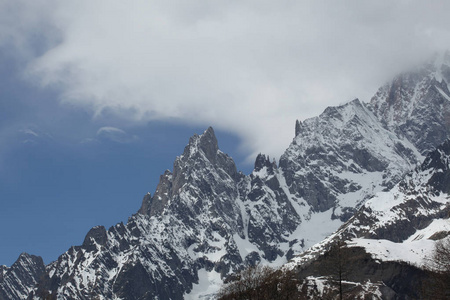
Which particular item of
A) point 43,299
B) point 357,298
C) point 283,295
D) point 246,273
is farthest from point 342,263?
point 357,298

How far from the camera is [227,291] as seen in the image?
414ft

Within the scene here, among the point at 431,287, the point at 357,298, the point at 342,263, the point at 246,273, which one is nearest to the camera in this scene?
the point at 431,287

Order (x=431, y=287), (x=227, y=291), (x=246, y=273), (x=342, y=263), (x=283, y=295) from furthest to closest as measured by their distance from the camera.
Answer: (x=227, y=291) → (x=246, y=273) → (x=283, y=295) → (x=342, y=263) → (x=431, y=287)

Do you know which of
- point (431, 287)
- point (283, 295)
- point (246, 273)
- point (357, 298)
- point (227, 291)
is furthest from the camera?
point (357, 298)

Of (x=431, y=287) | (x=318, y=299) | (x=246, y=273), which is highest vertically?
(x=246, y=273)

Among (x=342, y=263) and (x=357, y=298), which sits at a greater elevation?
(x=357, y=298)

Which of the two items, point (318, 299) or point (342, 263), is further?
point (318, 299)

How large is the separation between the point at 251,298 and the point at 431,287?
34.2 metres

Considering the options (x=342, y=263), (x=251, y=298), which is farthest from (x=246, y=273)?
(x=342, y=263)

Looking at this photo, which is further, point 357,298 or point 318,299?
point 357,298

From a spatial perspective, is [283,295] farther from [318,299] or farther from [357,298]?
[357,298]

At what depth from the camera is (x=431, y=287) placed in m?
83.6

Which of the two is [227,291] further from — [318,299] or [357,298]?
[357,298]

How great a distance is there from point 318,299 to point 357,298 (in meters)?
85.0
